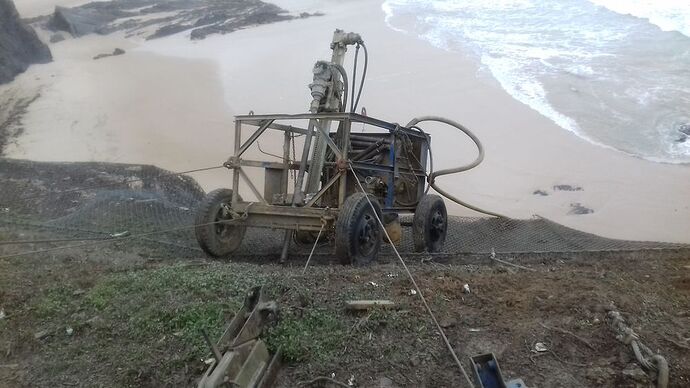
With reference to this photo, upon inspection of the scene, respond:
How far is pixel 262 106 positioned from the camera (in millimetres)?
18312

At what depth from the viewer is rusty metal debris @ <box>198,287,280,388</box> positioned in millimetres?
3490

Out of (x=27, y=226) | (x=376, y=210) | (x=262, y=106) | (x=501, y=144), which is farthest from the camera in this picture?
(x=262, y=106)

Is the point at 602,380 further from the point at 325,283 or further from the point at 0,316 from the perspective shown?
the point at 0,316

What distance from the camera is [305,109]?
1839cm

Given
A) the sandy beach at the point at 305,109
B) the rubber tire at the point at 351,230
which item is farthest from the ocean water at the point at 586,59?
the rubber tire at the point at 351,230

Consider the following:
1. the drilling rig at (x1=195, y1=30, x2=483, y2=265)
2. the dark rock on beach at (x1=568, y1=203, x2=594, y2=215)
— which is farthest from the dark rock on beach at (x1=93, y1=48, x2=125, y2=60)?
the dark rock on beach at (x1=568, y1=203, x2=594, y2=215)

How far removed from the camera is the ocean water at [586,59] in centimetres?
1692

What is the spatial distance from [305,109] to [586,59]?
10.8 metres

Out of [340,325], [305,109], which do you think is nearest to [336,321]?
[340,325]

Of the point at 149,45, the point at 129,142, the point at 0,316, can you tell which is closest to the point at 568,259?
the point at 0,316

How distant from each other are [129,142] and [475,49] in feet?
43.6

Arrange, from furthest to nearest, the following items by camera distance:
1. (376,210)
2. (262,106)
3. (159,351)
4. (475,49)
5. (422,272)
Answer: (475,49) → (262,106) → (376,210) → (422,272) → (159,351)

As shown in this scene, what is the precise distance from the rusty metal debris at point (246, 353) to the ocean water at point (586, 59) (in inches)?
541

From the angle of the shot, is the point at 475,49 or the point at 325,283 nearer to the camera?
the point at 325,283
